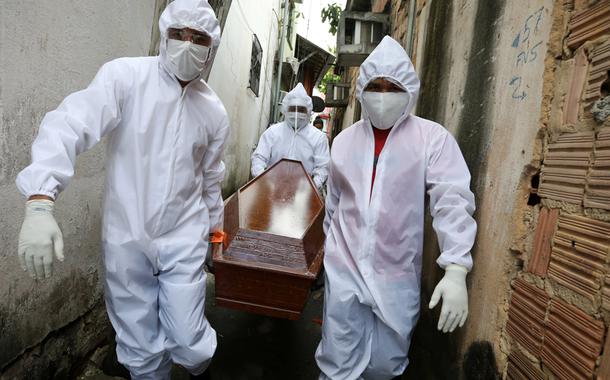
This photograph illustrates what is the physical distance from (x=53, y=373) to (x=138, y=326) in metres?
0.72

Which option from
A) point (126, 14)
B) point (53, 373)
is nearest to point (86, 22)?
point (126, 14)

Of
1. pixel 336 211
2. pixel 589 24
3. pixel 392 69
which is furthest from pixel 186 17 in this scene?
pixel 589 24

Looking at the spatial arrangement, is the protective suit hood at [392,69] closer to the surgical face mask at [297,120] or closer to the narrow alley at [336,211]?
the narrow alley at [336,211]

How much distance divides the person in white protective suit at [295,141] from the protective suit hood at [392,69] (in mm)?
3115

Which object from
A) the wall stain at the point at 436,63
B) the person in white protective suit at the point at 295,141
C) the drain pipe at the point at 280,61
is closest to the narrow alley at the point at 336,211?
the wall stain at the point at 436,63

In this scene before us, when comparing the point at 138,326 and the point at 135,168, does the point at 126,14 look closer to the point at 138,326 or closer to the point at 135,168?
the point at 135,168

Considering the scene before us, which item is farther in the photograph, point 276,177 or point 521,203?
point 276,177

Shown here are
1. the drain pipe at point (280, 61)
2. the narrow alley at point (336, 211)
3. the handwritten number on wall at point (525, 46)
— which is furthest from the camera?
the drain pipe at point (280, 61)

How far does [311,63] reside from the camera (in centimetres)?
1747

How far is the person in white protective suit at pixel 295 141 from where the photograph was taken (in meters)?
5.21

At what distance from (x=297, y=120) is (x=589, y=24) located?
4075mm

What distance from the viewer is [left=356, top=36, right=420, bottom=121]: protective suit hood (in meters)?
2.00

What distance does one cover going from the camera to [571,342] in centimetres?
125

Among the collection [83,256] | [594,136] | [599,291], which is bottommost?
[83,256]
